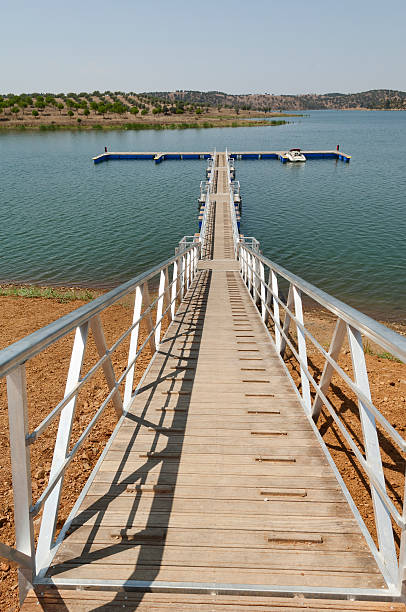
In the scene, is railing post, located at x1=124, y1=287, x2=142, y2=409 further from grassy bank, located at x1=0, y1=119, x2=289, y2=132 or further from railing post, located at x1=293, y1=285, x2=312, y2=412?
grassy bank, located at x1=0, y1=119, x2=289, y2=132

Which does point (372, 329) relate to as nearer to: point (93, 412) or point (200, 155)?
point (93, 412)

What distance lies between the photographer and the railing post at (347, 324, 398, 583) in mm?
1989

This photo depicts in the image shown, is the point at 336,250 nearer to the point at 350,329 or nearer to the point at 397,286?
the point at 397,286

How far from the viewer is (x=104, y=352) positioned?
2941mm

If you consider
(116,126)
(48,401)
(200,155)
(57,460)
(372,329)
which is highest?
(116,126)

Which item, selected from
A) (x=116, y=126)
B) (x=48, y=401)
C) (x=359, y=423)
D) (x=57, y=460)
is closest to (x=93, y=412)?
(x=48, y=401)

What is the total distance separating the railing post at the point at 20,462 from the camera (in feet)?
5.43

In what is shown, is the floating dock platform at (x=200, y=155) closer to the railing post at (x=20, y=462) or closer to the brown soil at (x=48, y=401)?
the brown soil at (x=48, y=401)

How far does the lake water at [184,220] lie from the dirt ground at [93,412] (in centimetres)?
544

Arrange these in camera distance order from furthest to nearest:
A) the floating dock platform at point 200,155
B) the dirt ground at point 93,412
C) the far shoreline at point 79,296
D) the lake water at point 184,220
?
Answer: 1. the floating dock platform at point 200,155
2. the lake water at point 184,220
3. the far shoreline at point 79,296
4. the dirt ground at point 93,412

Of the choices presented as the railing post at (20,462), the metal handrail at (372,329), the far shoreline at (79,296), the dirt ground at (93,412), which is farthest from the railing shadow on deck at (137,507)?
the far shoreline at (79,296)

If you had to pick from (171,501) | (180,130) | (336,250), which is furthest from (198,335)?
(180,130)

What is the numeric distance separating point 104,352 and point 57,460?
37.3 inches

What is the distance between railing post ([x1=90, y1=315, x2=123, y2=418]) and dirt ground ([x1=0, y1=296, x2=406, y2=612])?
1102 millimetres
